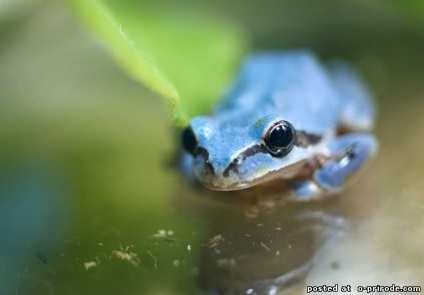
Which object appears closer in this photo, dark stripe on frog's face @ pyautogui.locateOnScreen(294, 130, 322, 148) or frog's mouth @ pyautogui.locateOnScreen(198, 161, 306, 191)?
frog's mouth @ pyautogui.locateOnScreen(198, 161, 306, 191)

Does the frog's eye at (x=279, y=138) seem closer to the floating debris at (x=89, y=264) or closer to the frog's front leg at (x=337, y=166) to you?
the frog's front leg at (x=337, y=166)

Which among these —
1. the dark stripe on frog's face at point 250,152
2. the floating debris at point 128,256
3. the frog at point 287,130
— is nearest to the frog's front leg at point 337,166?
the frog at point 287,130

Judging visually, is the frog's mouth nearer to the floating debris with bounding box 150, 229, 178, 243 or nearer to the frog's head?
the frog's head

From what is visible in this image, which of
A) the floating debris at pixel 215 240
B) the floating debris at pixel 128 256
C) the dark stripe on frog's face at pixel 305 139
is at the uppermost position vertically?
the dark stripe on frog's face at pixel 305 139

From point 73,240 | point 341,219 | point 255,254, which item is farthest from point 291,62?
point 73,240

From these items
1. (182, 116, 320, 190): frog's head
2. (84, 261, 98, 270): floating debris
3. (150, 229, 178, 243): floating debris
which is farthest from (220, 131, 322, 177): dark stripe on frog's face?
(84, 261, 98, 270): floating debris

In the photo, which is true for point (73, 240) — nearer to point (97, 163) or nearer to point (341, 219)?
point (97, 163)

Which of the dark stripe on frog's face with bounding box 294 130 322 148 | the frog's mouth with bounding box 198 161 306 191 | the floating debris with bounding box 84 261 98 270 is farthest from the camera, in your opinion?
the dark stripe on frog's face with bounding box 294 130 322 148

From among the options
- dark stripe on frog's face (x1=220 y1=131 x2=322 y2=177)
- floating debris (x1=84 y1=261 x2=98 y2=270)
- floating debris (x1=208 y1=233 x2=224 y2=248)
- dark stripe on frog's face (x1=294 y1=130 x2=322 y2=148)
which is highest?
dark stripe on frog's face (x1=294 y1=130 x2=322 y2=148)
